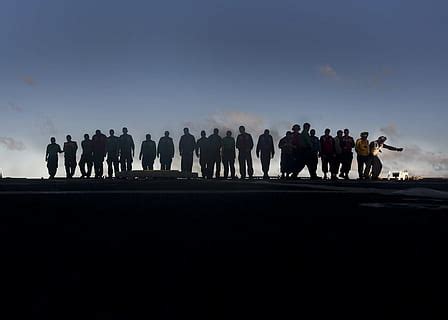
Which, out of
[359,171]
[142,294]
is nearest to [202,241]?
[142,294]

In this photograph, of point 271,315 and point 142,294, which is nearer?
point 271,315

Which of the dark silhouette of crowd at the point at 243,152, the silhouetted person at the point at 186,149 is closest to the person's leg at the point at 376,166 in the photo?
the dark silhouette of crowd at the point at 243,152

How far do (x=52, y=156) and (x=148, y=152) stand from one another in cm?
481

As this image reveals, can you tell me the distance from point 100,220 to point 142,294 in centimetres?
313

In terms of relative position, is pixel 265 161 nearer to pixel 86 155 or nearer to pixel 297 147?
pixel 297 147

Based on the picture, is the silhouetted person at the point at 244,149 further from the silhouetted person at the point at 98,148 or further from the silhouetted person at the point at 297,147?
the silhouetted person at the point at 98,148

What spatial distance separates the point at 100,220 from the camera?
19.1 ft

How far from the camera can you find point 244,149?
72.8 ft

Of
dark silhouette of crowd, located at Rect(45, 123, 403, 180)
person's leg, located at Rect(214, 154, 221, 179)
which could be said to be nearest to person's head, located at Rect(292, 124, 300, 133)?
dark silhouette of crowd, located at Rect(45, 123, 403, 180)

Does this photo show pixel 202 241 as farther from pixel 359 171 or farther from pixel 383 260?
pixel 359 171

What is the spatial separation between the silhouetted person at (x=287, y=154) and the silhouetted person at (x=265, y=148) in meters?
0.64

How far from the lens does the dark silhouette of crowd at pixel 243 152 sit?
832 inches

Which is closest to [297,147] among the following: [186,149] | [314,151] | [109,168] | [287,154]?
[287,154]

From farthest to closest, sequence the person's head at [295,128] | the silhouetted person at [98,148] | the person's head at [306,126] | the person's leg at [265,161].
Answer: the silhouetted person at [98,148]
the person's leg at [265,161]
the person's head at [295,128]
the person's head at [306,126]
